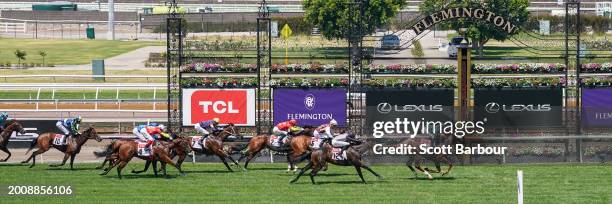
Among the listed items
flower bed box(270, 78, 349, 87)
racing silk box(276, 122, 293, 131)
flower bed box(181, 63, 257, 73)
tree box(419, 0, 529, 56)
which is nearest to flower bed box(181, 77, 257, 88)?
flower bed box(181, 63, 257, 73)

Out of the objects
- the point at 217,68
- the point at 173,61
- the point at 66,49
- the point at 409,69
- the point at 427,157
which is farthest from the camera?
the point at 66,49

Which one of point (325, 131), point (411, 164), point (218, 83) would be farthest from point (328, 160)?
point (218, 83)

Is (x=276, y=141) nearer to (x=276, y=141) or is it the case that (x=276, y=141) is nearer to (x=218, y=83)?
(x=276, y=141)

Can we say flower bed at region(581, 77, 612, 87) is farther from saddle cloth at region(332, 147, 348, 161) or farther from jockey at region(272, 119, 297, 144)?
saddle cloth at region(332, 147, 348, 161)

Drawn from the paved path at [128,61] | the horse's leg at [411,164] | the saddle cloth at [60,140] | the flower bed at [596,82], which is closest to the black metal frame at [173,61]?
the saddle cloth at [60,140]

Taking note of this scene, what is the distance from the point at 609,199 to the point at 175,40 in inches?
588

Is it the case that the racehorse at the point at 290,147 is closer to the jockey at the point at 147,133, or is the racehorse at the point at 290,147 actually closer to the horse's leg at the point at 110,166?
the jockey at the point at 147,133

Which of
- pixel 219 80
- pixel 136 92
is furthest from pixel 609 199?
pixel 136 92

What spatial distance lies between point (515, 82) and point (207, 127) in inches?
320

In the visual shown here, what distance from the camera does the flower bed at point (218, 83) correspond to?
117 feet

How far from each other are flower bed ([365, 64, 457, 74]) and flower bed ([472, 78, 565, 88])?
104cm

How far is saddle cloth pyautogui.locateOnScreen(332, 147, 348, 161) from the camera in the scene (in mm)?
28906

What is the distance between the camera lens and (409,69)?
1385 inches

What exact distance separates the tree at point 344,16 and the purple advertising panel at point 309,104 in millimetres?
1951
